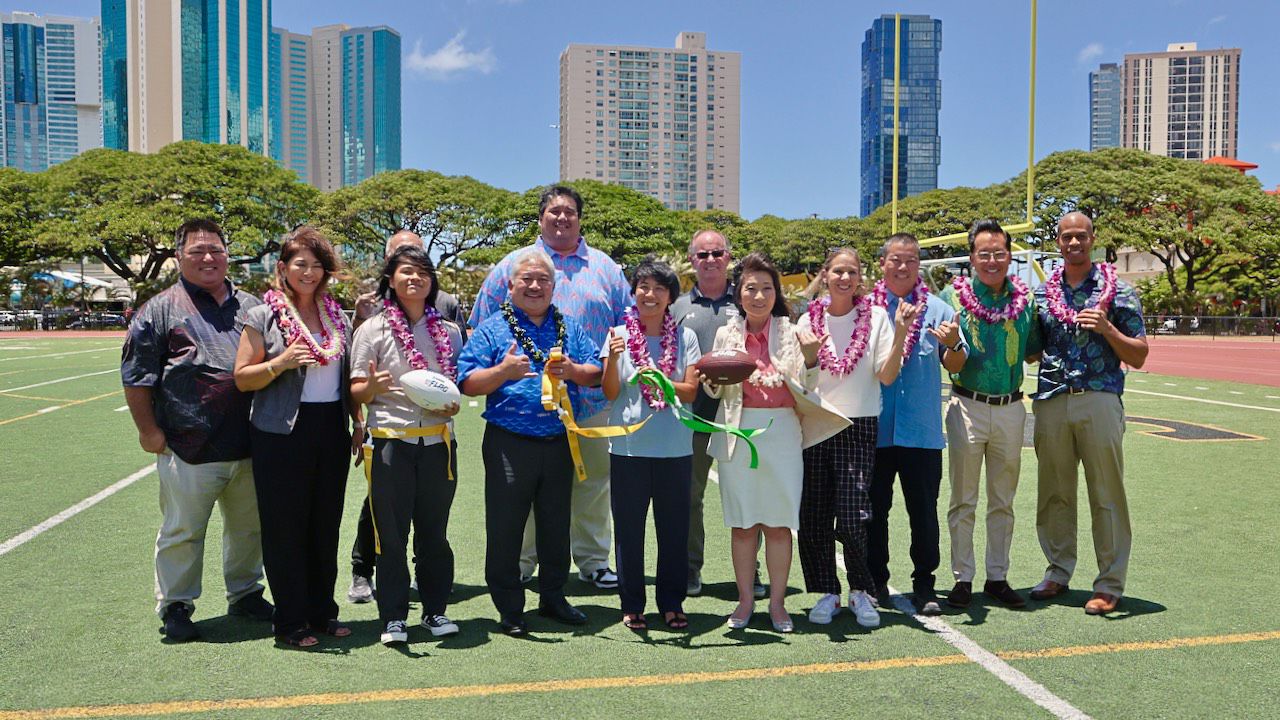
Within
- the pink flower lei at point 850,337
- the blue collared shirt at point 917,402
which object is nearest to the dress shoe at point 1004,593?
the blue collared shirt at point 917,402

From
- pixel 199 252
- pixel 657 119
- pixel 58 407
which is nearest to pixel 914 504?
pixel 199 252

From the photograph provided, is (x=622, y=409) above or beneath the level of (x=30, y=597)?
above

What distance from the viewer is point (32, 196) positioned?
53.8 m

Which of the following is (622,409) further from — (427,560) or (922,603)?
(922,603)

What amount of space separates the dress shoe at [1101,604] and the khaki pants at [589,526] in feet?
9.13

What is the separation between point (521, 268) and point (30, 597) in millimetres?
3459

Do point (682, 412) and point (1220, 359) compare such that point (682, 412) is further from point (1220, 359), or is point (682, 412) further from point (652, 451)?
point (1220, 359)

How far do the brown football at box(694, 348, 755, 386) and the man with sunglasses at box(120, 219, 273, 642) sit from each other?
2.37 metres

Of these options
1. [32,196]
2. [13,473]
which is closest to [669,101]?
[32,196]

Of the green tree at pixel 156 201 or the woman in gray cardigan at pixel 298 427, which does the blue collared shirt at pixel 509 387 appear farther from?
the green tree at pixel 156 201

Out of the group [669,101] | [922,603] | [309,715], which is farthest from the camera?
[669,101]

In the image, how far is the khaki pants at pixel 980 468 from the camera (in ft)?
17.5

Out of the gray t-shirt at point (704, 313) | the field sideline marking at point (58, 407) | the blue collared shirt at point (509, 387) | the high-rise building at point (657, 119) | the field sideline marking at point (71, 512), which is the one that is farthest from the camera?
the high-rise building at point (657, 119)

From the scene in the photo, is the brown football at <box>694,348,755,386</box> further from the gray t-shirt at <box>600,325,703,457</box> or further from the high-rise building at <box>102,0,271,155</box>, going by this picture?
the high-rise building at <box>102,0,271,155</box>
